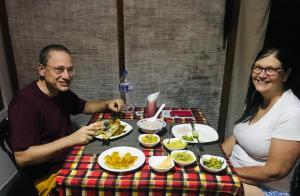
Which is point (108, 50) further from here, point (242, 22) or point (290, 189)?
point (290, 189)

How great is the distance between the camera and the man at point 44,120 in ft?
4.67

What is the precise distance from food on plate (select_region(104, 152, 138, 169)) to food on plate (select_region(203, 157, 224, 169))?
36 cm

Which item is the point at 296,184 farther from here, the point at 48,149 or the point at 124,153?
the point at 48,149

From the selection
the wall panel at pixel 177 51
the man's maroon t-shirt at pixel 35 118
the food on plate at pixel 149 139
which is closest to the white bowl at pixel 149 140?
the food on plate at pixel 149 139

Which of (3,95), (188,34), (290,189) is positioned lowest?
(290,189)

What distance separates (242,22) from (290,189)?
1.47m

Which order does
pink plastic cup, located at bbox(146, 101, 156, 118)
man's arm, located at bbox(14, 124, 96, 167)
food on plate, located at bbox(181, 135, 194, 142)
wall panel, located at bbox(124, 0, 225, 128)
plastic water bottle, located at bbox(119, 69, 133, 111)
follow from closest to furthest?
man's arm, located at bbox(14, 124, 96, 167), food on plate, located at bbox(181, 135, 194, 142), pink plastic cup, located at bbox(146, 101, 156, 118), plastic water bottle, located at bbox(119, 69, 133, 111), wall panel, located at bbox(124, 0, 225, 128)

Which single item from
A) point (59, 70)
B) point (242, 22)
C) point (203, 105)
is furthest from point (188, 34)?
point (59, 70)

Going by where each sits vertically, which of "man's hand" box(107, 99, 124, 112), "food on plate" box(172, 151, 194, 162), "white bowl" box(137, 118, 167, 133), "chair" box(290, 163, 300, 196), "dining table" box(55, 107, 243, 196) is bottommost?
"chair" box(290, 163, 300, 196)

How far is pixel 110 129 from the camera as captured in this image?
1618mm

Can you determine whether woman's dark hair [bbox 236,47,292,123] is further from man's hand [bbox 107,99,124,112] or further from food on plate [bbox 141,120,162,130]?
man's hand [bbox 107,99,124,112]

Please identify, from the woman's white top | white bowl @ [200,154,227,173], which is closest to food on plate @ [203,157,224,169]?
white bowl @ [200,154,227,173]

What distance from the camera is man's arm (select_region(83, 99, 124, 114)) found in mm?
1965

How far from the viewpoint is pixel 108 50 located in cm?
240
